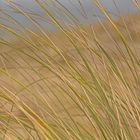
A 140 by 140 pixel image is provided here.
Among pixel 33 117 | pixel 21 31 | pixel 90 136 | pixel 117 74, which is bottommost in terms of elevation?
Answer: pixel 33 117

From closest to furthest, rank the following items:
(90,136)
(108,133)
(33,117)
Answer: (33,117) < (108,133) < (90,136)

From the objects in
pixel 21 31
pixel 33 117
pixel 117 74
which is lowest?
pixel 33 117

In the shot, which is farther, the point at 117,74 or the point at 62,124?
the point at 117,74

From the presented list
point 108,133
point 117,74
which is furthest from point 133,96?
point 108,133

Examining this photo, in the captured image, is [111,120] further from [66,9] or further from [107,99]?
[66,9]

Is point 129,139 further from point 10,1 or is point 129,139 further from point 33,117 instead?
point 10,1

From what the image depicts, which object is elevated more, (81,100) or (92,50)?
(92,50)

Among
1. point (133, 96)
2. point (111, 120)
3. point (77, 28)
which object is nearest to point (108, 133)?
point (111, 120)

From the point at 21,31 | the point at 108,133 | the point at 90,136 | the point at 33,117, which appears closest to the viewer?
the point at 33,117

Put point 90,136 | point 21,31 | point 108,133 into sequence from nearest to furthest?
point 108,133
point 90,136
point 21,31
